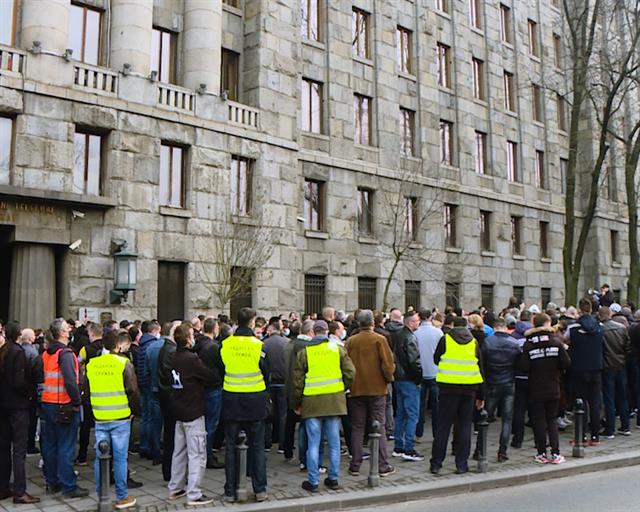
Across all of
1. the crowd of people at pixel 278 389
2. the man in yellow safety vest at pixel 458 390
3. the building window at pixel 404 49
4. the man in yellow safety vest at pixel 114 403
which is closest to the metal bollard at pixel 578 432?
the crowd of people at pixel 278 389

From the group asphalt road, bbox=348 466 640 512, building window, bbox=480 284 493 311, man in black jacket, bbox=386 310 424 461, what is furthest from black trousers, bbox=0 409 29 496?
building window, bbox=480 284 493 311

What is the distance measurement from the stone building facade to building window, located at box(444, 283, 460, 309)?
4.9 inches

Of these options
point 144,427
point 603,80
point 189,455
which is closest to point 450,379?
point 189,455

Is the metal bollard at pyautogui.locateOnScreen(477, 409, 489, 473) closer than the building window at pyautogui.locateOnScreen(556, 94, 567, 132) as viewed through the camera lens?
Yes

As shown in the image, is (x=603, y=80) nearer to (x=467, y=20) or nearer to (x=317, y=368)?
(x=467, y=20)

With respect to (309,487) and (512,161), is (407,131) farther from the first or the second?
(309,487)

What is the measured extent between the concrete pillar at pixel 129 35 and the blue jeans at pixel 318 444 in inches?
514

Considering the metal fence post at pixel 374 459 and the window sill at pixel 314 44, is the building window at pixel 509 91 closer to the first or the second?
the window sill at pixel 314 44

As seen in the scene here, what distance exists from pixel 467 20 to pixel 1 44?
71.3 ft

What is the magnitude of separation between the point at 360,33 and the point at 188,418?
21097mm

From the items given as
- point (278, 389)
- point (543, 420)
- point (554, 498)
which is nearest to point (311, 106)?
point (278, 389)

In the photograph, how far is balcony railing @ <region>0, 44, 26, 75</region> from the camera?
1566 cm

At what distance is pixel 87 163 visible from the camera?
1728 centimetres

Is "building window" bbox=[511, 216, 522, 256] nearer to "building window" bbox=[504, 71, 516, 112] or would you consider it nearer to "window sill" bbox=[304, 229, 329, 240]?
"building window" bbox=[504, 71, 516, 112]
